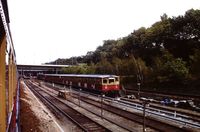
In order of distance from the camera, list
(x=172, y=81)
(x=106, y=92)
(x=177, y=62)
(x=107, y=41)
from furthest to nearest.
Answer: (x=107, y=41), (x=172, y=81), (x=177, y=62), (x=106, y=92)

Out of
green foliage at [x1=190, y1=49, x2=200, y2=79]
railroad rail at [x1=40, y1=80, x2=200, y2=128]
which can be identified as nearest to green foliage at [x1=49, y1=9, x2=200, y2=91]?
green foliage at [x1=190, y1=49, x2=200, y2=79]

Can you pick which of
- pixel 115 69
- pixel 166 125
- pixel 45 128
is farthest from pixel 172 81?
pixel 45 128

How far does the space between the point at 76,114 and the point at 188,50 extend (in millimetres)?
32481

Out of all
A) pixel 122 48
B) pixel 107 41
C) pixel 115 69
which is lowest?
pixel 115 69

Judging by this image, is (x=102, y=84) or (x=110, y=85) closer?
(x=102, y=84)

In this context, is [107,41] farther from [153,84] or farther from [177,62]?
[177,62]

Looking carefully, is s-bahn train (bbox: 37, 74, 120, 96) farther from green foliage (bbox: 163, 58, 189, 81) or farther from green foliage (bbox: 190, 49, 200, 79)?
green foliage (bbox: 190, 49, 200, 79)

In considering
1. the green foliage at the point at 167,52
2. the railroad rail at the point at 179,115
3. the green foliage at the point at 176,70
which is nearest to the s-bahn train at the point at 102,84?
the green foliage at the point at 176,70

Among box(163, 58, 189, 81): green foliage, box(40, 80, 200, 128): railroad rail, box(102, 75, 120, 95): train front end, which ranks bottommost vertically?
box(40, 80, 200, 128): railroad rail

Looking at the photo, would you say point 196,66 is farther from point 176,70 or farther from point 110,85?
point 110,85

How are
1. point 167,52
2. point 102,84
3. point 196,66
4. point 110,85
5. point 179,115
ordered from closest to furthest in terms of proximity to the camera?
point 179,115
point 102,84
point 196,66
point 110,85
point 167,52

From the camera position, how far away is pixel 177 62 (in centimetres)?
3978

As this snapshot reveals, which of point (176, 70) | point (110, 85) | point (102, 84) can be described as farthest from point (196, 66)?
point (102, 84)

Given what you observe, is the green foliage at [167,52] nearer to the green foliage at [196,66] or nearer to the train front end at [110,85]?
the green foliage at [196,66]
